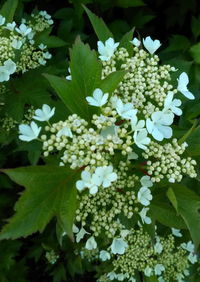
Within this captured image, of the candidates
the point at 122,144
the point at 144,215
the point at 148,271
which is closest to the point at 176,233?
the point at 148,271

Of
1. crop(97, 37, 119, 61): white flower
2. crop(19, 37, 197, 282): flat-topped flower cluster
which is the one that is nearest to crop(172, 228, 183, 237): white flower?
crop(19, 37, 197, 282): flat-topped flower cluster

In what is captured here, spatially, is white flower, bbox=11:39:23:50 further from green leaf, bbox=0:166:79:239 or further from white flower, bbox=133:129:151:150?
white flower, bbox=133:129:151:150

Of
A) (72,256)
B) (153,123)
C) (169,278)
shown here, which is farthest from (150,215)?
(72,256)

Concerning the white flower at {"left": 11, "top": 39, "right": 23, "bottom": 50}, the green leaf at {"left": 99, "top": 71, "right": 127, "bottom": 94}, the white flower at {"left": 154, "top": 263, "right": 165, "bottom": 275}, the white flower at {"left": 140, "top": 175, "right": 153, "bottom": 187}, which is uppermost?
the green leaf at {"left": 99, "top": 71, "right": 127, "bottom": 94}

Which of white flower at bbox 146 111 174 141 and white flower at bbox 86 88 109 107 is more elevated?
white flower at bbox 86 88 109 107

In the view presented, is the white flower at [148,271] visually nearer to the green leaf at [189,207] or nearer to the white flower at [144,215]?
the white flower at [144,215]

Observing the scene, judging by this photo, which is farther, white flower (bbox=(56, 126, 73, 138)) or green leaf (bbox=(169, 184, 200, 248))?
green leaf (bbox=(169, 184, 200, 248))

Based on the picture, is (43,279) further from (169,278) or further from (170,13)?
(170,13)

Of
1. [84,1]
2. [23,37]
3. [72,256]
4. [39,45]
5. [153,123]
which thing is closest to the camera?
[153,123]
